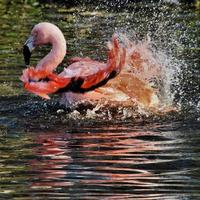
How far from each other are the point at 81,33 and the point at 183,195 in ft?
35.3

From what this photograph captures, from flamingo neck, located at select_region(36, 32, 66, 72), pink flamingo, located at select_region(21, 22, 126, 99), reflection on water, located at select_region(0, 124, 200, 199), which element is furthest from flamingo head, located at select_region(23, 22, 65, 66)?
reflection on water, located at select_region(0, 124, 200, 199)

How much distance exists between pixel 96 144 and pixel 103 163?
33.8 inches

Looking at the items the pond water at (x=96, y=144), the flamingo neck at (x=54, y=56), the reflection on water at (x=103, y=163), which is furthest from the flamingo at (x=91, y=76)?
the reflection on water at (x=103, y=163)

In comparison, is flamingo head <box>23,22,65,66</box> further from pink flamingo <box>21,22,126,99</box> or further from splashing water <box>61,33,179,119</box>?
splashing water <box>61,33,179,119</box>

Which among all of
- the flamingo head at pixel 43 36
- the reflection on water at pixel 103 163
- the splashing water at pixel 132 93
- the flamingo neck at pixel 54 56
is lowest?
the reflection on water at pixel 103 163

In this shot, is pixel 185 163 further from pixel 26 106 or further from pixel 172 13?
pixel 172 13

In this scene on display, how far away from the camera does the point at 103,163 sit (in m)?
7.42

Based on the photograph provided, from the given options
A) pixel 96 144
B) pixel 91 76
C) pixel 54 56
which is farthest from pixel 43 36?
pixel 96 144

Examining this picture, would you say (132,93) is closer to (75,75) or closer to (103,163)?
(75,75)

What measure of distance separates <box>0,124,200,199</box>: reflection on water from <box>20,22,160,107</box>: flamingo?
72 centimetres

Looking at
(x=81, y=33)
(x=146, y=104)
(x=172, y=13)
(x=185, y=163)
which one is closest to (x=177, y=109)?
(x=146, y=104)

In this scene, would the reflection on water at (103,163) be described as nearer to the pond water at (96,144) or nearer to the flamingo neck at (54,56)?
the pond water at (96,144)

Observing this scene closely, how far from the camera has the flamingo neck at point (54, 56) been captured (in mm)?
10297

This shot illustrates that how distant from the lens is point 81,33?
16.8m
